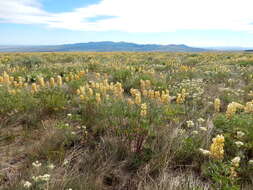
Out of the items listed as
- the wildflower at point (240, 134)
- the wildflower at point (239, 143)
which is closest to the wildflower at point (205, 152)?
the wildflower at point (239, 143)

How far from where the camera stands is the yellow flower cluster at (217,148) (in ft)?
7.89

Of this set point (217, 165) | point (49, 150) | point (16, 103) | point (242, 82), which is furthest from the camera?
point (242, 82)

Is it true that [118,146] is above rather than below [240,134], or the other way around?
below

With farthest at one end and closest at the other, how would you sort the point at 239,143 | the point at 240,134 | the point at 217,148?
the point at 240,134 < the point at 239,143 < the point at 217,148

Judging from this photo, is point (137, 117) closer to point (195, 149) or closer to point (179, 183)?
point (195, 149)

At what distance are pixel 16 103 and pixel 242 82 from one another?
5901mm

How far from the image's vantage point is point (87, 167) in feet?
8.73

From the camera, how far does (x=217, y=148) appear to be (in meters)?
2.45

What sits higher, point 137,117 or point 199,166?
point 137,117

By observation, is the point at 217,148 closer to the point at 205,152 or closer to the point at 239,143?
the point at 205,152

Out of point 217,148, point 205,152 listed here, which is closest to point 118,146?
point 205,152

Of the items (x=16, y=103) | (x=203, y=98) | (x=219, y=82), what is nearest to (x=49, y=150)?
(x=16, y=103)

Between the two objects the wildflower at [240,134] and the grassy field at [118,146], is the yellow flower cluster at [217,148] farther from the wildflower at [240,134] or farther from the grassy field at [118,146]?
the wildflower at [240,134]

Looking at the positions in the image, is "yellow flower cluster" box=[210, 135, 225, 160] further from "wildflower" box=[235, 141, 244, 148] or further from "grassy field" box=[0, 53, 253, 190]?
"wildflower" box=[235, 141, 244, 148]
